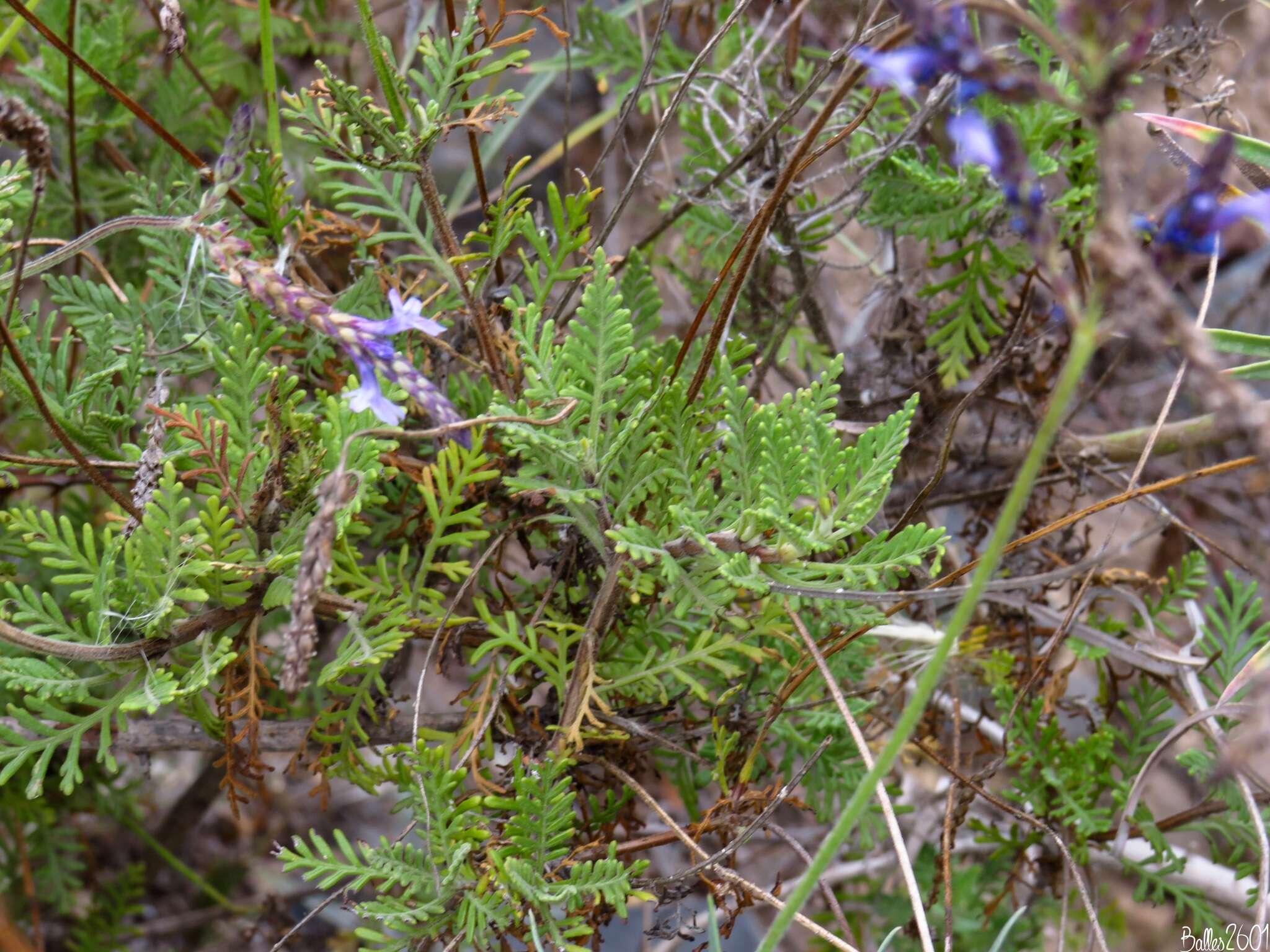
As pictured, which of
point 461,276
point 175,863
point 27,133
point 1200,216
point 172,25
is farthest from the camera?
point 175,863

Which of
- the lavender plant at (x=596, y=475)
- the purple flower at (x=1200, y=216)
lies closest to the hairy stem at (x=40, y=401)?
the lavender plant at (x=596, y=475)

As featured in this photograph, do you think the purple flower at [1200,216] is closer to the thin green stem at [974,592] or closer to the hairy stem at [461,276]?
the thin green stem at [974,592]

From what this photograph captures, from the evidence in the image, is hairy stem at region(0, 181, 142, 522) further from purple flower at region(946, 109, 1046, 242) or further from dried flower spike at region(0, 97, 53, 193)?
purple flower at region(946, 109, 1046, 242)

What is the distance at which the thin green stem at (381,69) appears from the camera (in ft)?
2.88

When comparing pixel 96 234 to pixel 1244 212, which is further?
pixel 96 234

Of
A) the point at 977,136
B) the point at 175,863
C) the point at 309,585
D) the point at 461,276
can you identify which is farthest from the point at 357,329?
the point at 175,863

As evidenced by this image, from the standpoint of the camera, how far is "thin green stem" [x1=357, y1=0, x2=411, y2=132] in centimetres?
88

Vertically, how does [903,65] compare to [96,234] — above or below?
above

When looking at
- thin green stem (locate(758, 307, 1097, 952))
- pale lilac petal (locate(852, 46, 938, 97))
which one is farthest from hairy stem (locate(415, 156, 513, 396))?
thin green stem (locate(758, 307, 1097, 952))

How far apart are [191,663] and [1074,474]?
112 cm

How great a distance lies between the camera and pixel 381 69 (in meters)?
0.89

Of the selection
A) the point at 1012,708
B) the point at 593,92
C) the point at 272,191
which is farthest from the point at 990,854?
the point at 593,92

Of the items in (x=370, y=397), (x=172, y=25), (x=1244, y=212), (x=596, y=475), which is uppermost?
(x=172, y=25)

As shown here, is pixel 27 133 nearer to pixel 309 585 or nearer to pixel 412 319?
pixel 412 319
